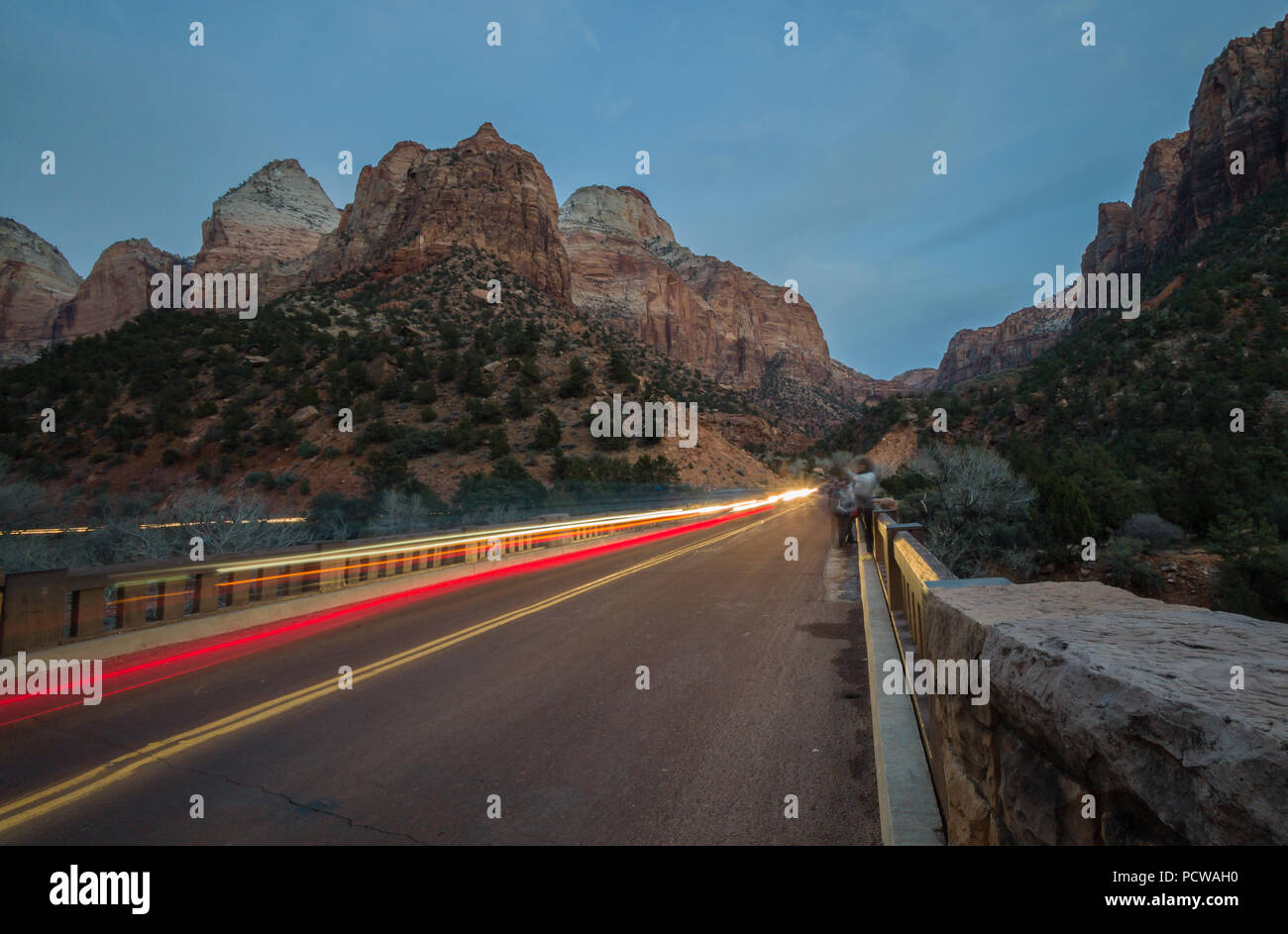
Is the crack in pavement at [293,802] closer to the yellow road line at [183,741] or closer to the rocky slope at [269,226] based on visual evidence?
the yellow road line at [183,741]

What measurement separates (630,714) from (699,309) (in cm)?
13051

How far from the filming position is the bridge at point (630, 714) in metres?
1.39

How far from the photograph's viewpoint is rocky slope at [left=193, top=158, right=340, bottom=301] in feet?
315

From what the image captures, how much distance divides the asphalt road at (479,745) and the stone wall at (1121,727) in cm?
147

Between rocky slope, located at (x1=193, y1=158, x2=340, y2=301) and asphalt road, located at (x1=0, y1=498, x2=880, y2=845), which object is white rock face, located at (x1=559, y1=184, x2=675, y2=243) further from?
asphalt road, located at (x1=0, y1=498, x2=880, y2=845)

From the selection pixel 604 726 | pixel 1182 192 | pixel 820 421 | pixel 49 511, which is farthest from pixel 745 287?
pixel 604 726

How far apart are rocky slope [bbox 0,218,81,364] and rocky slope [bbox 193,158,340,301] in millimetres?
28874

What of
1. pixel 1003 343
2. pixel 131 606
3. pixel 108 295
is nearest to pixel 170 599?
pixel 131 606

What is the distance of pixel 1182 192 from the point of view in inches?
2635

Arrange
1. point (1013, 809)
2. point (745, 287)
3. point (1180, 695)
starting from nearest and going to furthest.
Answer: point (1180, 695), point (1013, 809), point (745, 287)

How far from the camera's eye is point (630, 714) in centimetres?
480
